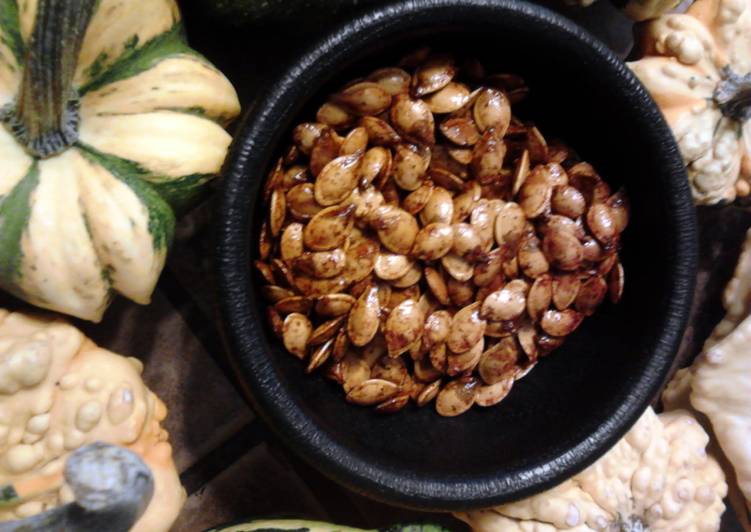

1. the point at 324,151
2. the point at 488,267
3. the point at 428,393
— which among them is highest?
the point at 324,151

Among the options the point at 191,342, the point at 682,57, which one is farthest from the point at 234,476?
the point at 682,57

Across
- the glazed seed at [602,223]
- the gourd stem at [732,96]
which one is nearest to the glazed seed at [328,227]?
the glazed seed at [602,223]

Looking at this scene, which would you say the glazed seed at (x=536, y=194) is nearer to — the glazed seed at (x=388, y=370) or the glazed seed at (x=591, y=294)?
the glazed seed at (x=591, y=294)

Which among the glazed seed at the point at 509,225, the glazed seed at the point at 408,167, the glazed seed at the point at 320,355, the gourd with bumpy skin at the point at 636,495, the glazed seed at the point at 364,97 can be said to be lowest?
the gourd with bumpy skin at the point at 636,495

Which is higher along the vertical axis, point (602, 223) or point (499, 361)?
point (602, 223)

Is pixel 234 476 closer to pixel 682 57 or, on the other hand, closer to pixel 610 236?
pixel 610 236

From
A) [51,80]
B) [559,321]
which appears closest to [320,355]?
[559,321]

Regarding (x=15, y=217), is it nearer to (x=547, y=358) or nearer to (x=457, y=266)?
(x=457, y=266)
